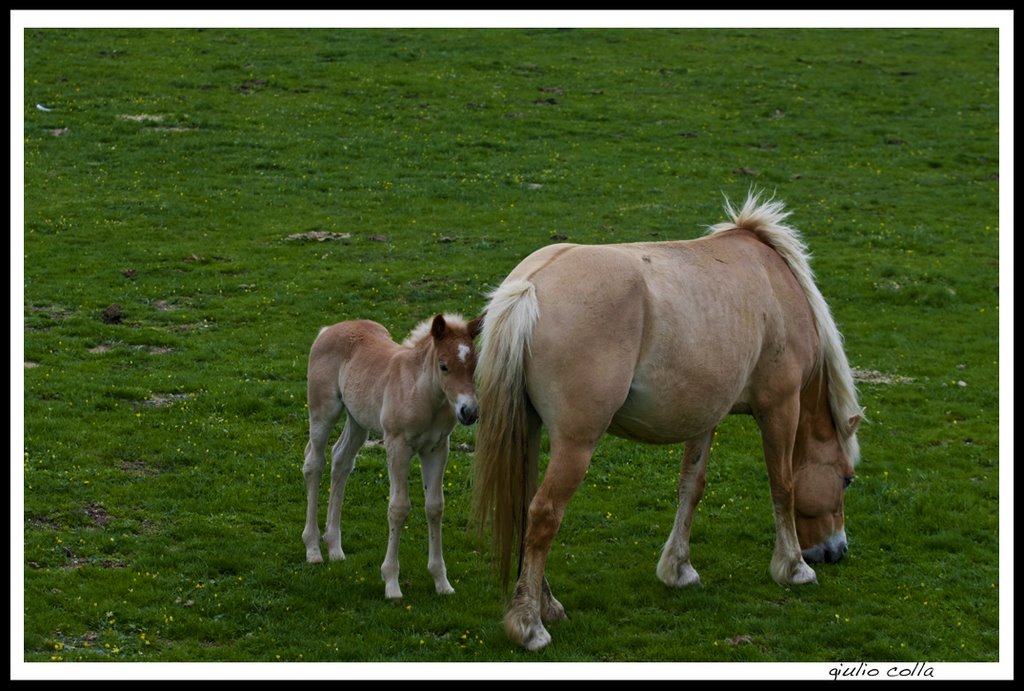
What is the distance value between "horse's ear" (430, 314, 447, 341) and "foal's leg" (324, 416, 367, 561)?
1.66 metres

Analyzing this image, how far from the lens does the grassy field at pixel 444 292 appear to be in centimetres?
832

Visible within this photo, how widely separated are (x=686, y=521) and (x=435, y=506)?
2.06 meters

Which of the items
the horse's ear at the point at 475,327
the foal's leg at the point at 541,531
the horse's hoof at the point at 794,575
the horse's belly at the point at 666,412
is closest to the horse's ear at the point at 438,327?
the horse's ear at the point at 475,327

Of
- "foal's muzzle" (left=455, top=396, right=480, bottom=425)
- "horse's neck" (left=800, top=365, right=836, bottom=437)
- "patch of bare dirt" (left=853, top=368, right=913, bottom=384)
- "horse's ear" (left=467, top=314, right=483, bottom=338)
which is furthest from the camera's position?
"patch of bare dirt" (left=853, top=368, right=913, bottom=384)

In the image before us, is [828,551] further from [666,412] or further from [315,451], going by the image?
[315,451]

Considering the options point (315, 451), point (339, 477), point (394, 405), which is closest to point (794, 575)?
point (394, 405)

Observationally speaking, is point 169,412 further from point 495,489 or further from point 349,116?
point 349,116

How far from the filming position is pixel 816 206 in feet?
76.8

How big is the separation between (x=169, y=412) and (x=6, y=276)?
412 cm

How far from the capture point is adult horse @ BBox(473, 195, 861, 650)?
295 inches

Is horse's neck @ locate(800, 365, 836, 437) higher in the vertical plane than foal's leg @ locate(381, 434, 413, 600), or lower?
higher

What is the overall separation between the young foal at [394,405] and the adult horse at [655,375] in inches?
14.2

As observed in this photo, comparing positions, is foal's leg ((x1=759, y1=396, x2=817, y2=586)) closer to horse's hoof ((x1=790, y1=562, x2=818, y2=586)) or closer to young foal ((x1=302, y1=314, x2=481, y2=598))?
horse's hoof ((x1=790, y1=562, x2=818, y2=586))

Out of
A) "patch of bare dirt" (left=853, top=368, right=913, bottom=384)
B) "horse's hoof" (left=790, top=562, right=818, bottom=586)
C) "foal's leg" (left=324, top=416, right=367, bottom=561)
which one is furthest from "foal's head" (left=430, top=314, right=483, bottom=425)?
"patch of bare dirt" (left=853, top=368, right=913, bottom=384)
